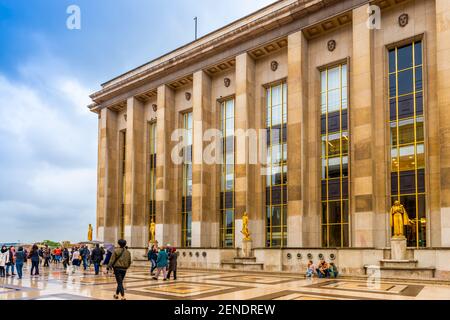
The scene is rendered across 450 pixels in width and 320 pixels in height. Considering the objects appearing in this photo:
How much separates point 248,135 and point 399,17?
13.0 metres

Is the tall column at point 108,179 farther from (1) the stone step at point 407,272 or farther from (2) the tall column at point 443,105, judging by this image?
(2) the tall column at point 443,105

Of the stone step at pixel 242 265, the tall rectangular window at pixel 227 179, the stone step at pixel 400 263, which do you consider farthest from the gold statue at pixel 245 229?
the stone step at pixel 400 263

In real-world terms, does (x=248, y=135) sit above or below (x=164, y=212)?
above

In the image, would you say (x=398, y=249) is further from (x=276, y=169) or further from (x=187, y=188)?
(x=187, y=188)

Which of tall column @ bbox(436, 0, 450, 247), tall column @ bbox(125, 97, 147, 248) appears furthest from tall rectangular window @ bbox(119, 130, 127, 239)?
tall column @ bbox(436, 0, 450, 247)

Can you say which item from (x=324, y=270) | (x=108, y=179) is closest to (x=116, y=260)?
(x=324, y=270)

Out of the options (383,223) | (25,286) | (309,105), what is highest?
(309,105)

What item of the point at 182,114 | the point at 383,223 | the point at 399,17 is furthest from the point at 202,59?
the point at 383,223

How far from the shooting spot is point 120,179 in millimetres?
47750

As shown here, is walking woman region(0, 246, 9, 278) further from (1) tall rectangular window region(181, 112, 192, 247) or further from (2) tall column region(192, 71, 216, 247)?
(1) tall rectangular window region(181, 112, 192, 247)

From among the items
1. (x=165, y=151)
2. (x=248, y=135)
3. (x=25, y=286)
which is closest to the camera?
(x=25, y=286)
